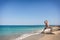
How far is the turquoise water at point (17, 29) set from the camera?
6.89 ft

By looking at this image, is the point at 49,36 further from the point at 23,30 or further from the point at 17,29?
the point at 17,29

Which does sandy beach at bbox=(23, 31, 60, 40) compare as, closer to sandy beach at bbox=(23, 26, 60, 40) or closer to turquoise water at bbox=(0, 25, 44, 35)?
sandy beach at bbox=(23, 26, 60, 40)

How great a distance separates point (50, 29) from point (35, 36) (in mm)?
309

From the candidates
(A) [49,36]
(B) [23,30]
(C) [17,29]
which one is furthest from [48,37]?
(C) [17,29]

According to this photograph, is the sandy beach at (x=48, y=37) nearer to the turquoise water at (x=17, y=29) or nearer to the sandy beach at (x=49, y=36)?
the sandy beach at (x=49, y=36)

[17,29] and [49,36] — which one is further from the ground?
[17,29]

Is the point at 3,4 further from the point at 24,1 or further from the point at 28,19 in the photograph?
the point at 28,19

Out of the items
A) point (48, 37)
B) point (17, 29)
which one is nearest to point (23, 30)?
point (17, 29)

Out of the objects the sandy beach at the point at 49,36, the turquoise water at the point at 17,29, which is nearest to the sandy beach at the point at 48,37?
the sandy beach at the point at 49,36

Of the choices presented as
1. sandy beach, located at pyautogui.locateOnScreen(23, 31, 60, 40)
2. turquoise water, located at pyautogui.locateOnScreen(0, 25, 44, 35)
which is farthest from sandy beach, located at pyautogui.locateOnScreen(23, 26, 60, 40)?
turquoise water, located at pyautogui.locateOnScreen(0, 25, 44, 35)

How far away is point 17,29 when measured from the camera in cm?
211

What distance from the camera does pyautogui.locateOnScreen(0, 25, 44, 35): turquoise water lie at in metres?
2.10

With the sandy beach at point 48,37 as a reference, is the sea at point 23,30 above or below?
above

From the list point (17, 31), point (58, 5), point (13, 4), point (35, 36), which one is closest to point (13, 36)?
point (17, 31)
